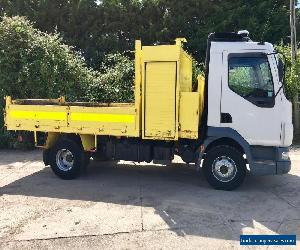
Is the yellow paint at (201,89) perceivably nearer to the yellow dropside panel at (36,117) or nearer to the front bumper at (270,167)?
the front bumper at (270,167)

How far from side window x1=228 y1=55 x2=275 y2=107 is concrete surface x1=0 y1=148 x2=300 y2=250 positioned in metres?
1.92

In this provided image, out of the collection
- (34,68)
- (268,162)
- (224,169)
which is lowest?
(224,169)

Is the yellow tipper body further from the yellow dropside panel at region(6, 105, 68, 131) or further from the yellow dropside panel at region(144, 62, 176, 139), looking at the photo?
the yellow dropside panel at region(6, 105, 68, 131)

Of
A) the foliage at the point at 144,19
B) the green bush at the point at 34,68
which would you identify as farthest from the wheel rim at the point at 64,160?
the foliage at the point at 144,19

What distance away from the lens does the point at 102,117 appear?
820 cm

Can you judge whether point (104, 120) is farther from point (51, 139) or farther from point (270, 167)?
point (270, 167)

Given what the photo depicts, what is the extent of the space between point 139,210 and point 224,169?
208cm

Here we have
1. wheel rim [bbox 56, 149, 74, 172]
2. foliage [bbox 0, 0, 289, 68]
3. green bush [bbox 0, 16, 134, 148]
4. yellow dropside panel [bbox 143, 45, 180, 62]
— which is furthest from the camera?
foliage [bbox 0, 0, 289, 68]

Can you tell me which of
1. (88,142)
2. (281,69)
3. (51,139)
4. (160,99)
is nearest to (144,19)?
(51,139)

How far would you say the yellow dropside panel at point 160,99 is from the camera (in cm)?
756

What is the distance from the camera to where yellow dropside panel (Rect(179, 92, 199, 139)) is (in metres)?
7.53

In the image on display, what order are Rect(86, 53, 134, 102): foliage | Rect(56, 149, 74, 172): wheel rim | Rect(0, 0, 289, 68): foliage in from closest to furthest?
Rect(56, 149, 74, 172): wheel rim → Rect(86, 53, 134, 102): foliage → Rect(0, 0, 289, 68): foliage

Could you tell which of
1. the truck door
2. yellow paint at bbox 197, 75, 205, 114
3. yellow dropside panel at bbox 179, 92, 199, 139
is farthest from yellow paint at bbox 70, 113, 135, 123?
the truck door

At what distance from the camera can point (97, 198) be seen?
24.5 feet
